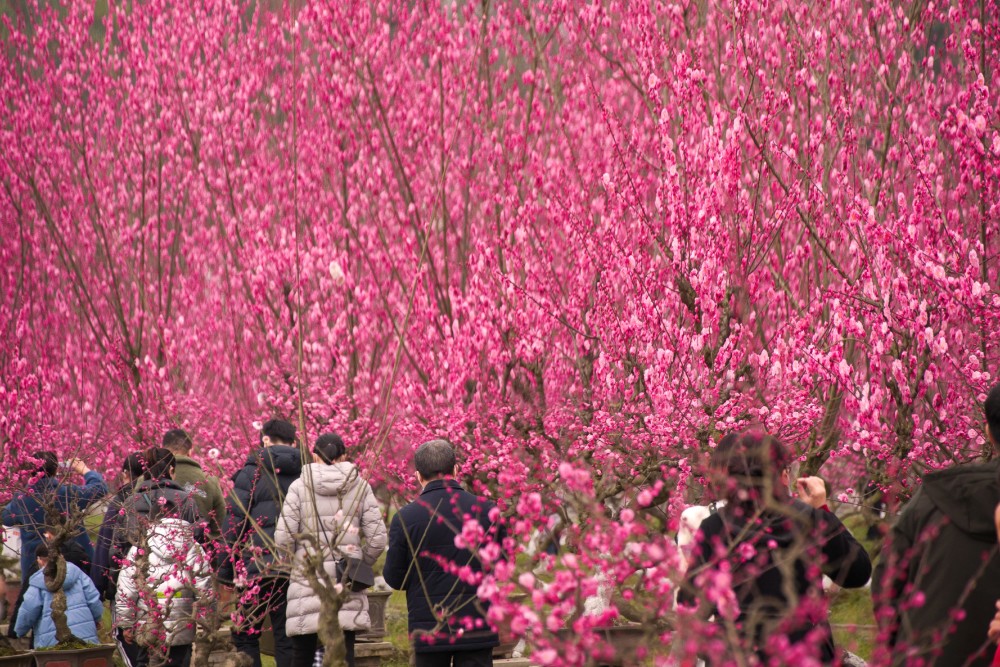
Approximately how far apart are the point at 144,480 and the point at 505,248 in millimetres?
3537

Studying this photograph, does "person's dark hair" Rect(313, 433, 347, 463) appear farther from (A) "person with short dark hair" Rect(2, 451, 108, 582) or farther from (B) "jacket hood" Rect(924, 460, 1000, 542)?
(B) "jacket hood" Rect(924, 460, 1000, 542)

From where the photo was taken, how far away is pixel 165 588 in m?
7.76

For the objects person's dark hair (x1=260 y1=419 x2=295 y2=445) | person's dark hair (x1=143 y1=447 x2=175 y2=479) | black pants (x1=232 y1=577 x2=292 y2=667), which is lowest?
black pants (x1=232 y1=577 x2=292 y2=667)

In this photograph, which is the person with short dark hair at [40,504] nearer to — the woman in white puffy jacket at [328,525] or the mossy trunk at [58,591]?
the mossy trunk at [58,591]

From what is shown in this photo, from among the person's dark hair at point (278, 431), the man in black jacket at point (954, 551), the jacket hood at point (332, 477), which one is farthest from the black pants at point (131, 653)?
the man in black jacket at point (954, 551)

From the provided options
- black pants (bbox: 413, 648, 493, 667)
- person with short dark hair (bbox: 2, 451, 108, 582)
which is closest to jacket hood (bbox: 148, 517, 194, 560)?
person with short dark hair (bbox: 2, 451, 108, 582)

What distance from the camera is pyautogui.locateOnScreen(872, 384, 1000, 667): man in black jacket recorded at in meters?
4.16

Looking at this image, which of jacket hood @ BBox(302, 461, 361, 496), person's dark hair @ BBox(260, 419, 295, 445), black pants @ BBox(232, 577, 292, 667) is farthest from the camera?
person's dark hair @ BBox(260, 419, 295, 445)

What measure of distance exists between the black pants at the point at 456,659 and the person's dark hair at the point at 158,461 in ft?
10.1

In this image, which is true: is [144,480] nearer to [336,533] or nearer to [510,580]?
[336,533]

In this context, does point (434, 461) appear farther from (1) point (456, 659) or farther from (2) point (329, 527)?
(2) point (329, 527)

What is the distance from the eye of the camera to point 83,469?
40.0 ft

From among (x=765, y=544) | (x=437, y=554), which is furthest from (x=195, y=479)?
(x=765, y=544)

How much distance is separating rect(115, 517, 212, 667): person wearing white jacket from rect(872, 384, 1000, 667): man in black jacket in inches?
184
